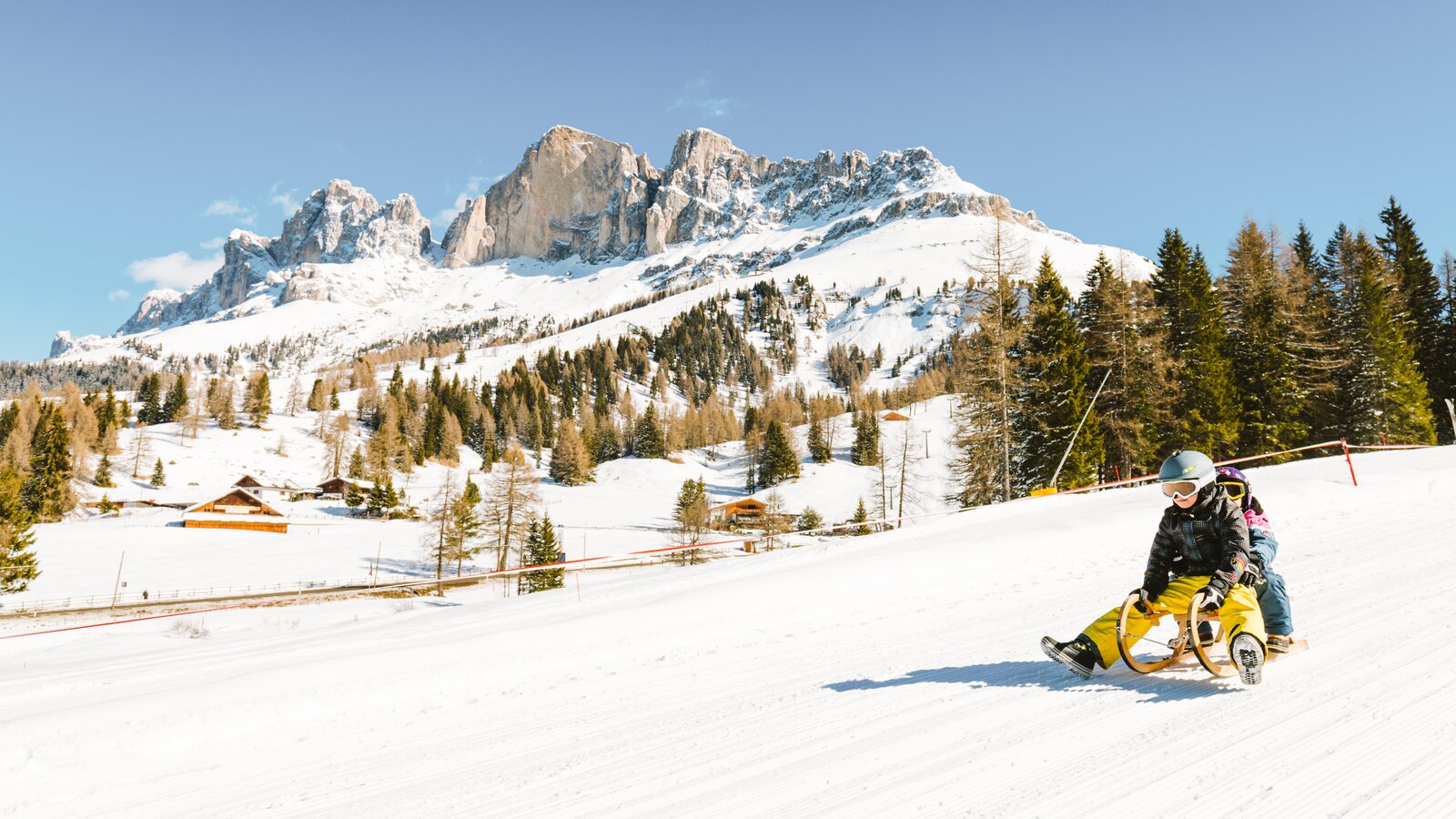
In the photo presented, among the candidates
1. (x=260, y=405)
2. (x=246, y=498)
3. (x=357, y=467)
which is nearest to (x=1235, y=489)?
(x=246, y=498)

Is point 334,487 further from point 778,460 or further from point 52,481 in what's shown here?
point 778,460

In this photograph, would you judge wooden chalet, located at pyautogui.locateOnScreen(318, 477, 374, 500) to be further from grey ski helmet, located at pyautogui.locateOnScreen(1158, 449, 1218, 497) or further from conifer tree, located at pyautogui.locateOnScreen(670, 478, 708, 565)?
grey ski helmet, located at pyautogui.locateOnScreen(1158, 449, 1218, 497)

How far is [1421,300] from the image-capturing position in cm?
3828

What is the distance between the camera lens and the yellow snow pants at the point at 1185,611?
4949 mm

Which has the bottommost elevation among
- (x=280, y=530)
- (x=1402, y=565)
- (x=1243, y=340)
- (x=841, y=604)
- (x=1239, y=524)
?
(x=280, y=530)

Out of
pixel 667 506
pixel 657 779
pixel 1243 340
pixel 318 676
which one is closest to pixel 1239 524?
pixel 657 779

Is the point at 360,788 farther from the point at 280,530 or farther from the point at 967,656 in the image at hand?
the point at 280,530

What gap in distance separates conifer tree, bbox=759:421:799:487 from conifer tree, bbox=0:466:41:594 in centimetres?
6990

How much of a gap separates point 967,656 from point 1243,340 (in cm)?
3343

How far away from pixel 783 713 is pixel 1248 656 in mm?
3198

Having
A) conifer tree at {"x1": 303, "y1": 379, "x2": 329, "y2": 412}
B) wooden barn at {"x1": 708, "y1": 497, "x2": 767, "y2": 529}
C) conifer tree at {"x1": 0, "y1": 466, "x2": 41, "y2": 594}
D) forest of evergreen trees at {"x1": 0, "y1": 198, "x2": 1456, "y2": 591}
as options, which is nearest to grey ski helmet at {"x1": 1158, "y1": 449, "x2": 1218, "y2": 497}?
forest of evergreen trees at {"x1": 0, "y1": 198, "x2": 1456, "y2": 591}

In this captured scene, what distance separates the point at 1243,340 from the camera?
1257 inches

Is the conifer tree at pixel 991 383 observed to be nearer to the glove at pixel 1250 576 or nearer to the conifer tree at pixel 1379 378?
the conifer tree at pixel 1379 378

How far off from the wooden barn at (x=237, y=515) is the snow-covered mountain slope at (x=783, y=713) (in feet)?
204
